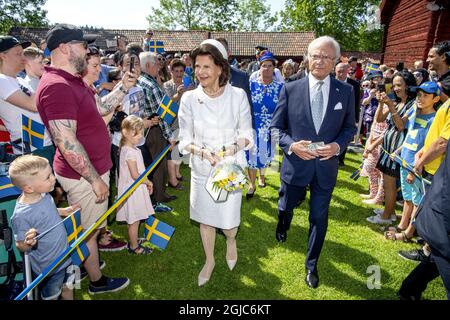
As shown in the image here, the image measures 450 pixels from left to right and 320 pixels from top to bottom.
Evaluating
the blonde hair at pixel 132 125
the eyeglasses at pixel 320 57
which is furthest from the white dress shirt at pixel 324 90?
the blonde hair at pixel 132 125

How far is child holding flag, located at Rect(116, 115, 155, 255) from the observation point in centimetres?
414

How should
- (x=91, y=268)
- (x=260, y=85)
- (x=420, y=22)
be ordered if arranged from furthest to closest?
(x=420, y=22)
(x=260, y=85)
(x=91, y=268)

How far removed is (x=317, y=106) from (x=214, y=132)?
119cm

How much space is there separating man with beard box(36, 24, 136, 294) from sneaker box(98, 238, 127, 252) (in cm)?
110

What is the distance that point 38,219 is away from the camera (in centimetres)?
266

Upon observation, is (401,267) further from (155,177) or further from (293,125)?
(155,177)

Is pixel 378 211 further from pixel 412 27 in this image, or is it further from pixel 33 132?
pixel 412 27

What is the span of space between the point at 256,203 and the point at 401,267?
2.64 m

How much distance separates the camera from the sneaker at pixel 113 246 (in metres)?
4.48

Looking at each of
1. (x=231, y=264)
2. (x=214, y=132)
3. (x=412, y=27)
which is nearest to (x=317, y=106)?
(x=214, y=132)

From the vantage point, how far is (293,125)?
3656mm

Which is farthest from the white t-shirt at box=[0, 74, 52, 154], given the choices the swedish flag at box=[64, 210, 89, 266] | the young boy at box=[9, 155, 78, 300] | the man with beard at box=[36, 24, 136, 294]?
the swedish flag at box=[64, 210, 89, 266]

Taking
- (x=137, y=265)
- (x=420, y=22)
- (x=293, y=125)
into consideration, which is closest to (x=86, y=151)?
(x=137, y=265)
